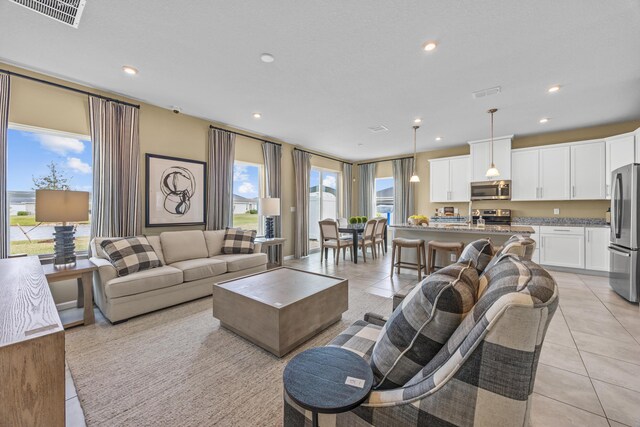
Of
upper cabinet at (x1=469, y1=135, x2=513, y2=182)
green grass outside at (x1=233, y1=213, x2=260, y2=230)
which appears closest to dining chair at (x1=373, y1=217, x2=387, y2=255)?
upper cabinet at (x1=469, y1=135, x2=513, y2=182)

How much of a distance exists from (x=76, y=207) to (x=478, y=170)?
262 inches

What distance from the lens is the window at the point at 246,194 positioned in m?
5.20

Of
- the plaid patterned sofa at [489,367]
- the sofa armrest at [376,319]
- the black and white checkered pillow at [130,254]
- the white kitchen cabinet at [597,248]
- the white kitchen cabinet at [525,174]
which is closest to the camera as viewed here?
the plaid patterned sofa at [489,367]

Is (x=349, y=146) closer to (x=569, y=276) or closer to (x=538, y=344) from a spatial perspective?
(x=569, y=276)

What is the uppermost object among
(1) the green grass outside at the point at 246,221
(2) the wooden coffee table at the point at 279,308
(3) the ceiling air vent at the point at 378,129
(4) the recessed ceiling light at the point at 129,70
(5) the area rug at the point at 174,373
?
(3) the ceiling air vent at the point at 378,129

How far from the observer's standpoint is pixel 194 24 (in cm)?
219

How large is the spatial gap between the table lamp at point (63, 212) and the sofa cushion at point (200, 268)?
42.2 inches

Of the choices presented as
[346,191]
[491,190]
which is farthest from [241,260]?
[491,190]

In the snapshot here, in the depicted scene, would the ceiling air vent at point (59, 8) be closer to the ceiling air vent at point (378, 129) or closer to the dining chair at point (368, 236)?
the ceiling air vent at point (378, 129)

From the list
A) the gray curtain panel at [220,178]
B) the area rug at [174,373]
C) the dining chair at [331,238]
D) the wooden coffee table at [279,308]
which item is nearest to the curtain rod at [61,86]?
the gray curtain panel at [220,178]

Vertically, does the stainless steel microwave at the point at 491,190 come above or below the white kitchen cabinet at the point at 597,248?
above

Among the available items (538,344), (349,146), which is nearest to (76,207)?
(538,344)

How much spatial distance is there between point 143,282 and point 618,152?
7285 mm

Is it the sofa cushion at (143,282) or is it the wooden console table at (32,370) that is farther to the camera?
the sofa cushion at (143,282)
